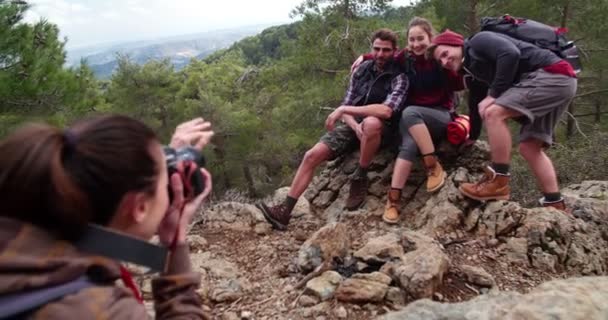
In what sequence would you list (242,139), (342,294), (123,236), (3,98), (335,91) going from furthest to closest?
(242,139), (335,91), (3,98), (342,294), (123,236)

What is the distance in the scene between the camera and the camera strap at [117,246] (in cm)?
93

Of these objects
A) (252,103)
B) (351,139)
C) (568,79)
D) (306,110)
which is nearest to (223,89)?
(252,103)

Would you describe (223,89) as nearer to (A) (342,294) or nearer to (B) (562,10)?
(B) (562,10)

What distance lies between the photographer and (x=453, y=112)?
3.88 m

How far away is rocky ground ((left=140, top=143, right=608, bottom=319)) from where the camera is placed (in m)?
2.62

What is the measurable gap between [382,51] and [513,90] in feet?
3.58

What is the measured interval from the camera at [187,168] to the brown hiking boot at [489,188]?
2.55 metres

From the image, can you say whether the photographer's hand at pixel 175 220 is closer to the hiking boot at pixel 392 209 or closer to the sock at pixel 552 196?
the hiking boot at pixel 392 209

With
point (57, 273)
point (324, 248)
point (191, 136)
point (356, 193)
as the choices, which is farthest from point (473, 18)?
point (57, 273)

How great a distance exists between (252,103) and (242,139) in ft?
6.50

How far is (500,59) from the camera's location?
3.06 m

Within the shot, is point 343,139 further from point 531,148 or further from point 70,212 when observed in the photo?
point 70,212

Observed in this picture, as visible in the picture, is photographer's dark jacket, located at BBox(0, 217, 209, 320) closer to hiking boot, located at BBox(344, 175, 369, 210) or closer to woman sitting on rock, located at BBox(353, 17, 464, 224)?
woman sitting on rock, located at BBox(353, 17, 464, 224)

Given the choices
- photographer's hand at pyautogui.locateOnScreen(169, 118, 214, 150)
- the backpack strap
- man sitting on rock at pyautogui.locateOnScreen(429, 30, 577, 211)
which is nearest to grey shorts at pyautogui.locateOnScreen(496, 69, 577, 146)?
man sitting on rock at pyautogui.locateOnScreen(429, 30, 577, 211)
